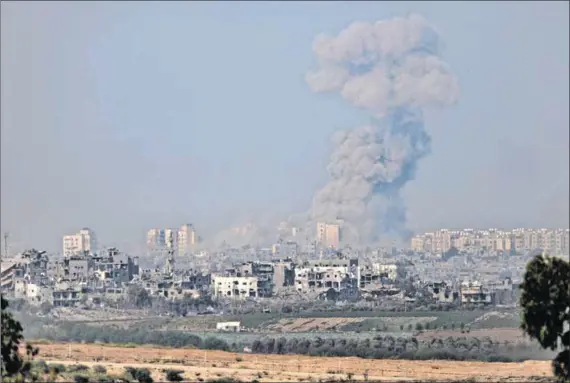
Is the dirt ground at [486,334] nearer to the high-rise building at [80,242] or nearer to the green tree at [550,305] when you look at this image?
the green tree at [550,305]

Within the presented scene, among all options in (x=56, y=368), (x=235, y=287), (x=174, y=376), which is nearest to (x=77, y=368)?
(x=56, y=368)

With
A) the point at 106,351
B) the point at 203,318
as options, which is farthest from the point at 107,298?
the point at 106,351

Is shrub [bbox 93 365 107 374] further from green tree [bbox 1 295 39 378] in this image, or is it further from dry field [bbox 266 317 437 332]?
dry field [bbox 266 317 437 332]

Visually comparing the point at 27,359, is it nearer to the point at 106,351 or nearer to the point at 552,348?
the point at 106,351

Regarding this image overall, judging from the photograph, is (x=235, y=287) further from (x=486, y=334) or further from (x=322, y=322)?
(x=486, y=334)

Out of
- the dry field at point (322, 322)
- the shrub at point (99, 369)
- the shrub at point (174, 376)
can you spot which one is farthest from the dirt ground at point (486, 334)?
the shrub at point (99, 369)
